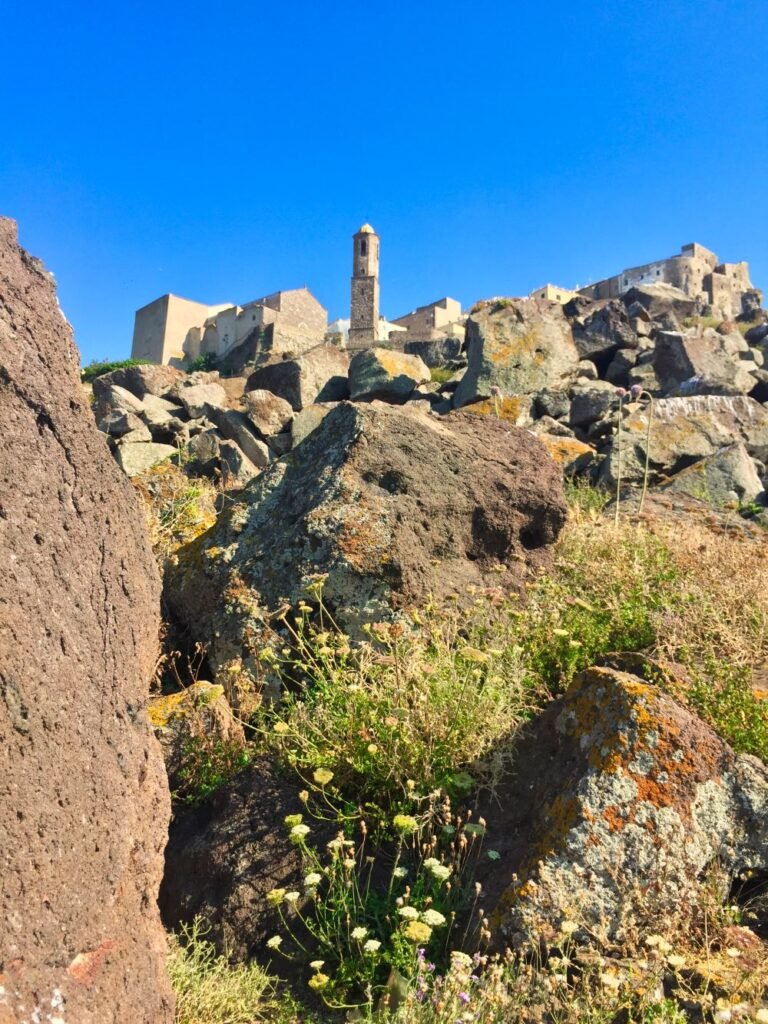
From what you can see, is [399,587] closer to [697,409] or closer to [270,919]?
[270,919]

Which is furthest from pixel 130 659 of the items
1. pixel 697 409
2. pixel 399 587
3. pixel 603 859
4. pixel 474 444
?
pixel 697 409

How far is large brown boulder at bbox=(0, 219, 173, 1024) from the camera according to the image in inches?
78.1

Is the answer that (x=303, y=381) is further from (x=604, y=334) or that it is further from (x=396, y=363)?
(x=604, y=334)

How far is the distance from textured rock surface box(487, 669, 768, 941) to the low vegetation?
0.32 ft

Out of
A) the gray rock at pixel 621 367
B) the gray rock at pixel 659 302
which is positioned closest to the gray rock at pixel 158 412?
the gray rock at pixel 621 367

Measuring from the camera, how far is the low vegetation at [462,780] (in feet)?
8.12

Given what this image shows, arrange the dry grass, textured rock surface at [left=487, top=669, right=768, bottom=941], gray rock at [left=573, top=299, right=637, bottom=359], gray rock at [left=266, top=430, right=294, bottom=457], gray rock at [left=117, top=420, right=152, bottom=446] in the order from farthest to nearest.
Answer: gray rock at [left=573, top=299, right=637, bottom=359], gray rock at [left=266, top=430, right=294, bottom=457], gray rock at [left=117, top=420, right=152, bottom=446], the dry grass, textured rock surface at [left=487, top=669, right=768, bottom=941]

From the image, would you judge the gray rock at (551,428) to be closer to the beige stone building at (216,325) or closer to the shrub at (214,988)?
the shrub at (214,988)

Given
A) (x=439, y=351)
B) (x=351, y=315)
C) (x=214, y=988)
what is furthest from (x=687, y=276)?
(x=214, y=988)

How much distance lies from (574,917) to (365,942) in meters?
0.73

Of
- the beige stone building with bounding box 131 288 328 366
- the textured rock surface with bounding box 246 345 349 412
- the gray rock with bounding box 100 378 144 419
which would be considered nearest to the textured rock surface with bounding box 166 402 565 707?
the gray rock with bounding box 100 378 144 419

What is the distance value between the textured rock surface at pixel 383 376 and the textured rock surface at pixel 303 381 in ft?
1.45

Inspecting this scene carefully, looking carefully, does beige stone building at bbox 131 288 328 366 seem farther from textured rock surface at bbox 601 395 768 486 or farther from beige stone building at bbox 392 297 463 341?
A: textured rock surface at bbox 601 395 768 486

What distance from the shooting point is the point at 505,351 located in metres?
13.3
